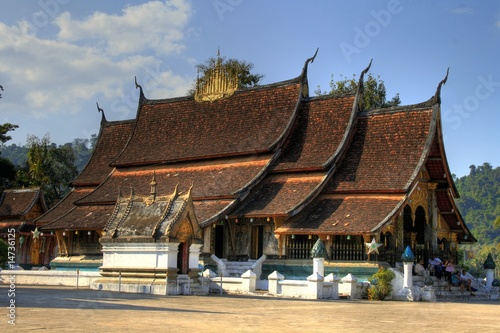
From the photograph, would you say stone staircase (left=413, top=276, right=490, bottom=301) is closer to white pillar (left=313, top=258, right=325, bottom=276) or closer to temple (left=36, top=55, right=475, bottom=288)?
temple (left=36, top=55, right=475, bottom=288)

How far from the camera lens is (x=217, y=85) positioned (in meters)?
33.4

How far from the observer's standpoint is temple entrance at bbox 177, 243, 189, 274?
20812 millimetres

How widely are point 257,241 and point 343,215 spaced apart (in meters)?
3.96

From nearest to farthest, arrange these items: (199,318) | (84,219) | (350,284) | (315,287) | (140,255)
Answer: (199,318), (140,255), (315,287), (350,284), (84,219)

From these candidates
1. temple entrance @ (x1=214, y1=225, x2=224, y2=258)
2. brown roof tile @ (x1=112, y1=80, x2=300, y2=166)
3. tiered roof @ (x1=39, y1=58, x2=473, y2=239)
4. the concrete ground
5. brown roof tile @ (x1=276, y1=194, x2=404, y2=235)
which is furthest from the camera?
brown roof tile @ (x1=112, y1=80, x2=300, y2=166)

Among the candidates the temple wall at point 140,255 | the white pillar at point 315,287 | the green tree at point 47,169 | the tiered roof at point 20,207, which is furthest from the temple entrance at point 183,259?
the green tree at point 47,169

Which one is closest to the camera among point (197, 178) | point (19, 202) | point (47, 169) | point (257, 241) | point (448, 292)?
point (448, 292)

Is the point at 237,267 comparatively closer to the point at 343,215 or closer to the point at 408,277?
the point at 343,215

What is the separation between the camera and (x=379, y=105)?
46.0m

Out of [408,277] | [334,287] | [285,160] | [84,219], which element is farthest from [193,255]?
[84,219]

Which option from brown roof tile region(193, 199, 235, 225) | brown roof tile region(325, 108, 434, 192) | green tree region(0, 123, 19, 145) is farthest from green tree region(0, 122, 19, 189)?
brown roof tile region(325, 108, 434, 192)

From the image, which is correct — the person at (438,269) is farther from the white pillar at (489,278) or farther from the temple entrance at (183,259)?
the temple entrance at (183,259)

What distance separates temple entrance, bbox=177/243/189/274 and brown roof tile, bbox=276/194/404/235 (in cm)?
545

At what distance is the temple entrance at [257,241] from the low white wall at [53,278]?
6923mm
